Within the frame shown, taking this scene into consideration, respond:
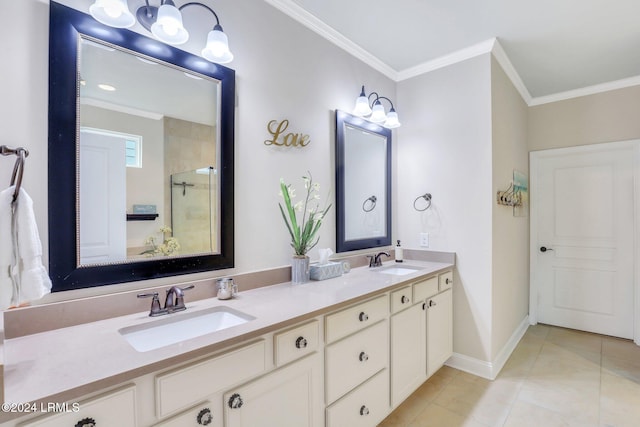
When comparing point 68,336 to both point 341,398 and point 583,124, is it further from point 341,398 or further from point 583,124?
point 583,124

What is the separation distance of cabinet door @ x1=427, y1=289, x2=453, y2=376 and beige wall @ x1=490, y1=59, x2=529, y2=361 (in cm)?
33

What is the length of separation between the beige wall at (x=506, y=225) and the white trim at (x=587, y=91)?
234 mm

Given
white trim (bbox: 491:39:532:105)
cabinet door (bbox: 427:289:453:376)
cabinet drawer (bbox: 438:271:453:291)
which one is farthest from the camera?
white trim (bbox: 491:39:532:105)

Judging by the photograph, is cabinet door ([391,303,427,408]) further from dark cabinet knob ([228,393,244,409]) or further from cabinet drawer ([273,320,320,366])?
dark cabinet knob ([228,393,244,409])

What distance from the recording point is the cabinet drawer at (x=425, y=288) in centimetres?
213

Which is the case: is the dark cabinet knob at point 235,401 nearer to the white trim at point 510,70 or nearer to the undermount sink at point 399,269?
the undermount sink at point 399,269

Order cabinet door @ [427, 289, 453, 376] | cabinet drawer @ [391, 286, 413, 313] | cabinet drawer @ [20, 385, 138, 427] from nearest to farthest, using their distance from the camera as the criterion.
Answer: cabinet drawer @ [20, 385, 138, 427] → cabinet drawer @ [391, 286, 413, 313] → cabinet door @ [427, 289, 453, 376]

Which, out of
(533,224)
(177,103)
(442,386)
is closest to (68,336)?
(177,103)

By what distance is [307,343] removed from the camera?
54.0 inches

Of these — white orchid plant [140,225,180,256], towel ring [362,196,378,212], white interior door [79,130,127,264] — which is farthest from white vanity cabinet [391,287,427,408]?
white interior door [79,130,127,264]

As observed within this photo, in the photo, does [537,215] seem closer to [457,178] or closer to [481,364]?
[457,178]

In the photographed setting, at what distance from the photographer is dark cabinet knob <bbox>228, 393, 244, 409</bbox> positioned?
1086 mm

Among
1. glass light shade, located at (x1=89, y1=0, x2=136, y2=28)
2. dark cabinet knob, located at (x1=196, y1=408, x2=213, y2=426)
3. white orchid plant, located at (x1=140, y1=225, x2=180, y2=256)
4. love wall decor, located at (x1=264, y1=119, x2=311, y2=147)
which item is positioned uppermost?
glass light shade, located at (x1=89, y1=0, x2=136, y2=28)

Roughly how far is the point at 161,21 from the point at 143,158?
574 mm
